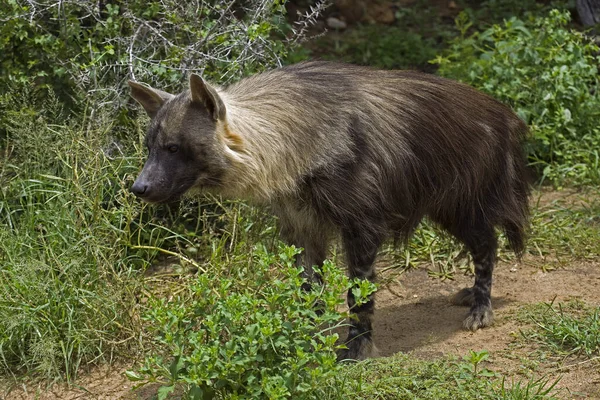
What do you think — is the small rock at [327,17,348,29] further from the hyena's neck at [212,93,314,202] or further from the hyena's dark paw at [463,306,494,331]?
the hyena's neck at [212,93,314,202]

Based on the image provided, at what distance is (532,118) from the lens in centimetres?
729

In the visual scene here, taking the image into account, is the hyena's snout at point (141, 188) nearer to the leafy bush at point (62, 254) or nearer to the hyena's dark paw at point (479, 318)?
the leafy bush at point (62, 254)

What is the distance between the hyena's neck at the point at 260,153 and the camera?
478 centimetres

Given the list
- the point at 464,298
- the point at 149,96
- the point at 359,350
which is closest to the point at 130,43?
the point at 149,96

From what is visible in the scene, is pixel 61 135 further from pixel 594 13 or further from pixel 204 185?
pixel 594 13

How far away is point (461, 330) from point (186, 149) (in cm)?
193

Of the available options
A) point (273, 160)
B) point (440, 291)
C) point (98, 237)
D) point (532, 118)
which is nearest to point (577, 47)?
point (532, 118)

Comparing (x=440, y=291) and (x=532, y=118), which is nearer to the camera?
(x=440, y=291)

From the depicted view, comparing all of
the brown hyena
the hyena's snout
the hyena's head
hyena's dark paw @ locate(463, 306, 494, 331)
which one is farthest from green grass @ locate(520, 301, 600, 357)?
the hyena's snout

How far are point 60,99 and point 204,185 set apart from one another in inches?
91.0

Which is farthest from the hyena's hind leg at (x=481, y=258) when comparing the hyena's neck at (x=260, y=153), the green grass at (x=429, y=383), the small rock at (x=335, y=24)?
the small rock at (x=335, y=24)

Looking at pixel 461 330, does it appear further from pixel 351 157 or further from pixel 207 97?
pixel 207 97

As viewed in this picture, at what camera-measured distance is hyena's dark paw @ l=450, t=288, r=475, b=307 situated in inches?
229

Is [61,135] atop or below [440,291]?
atop
